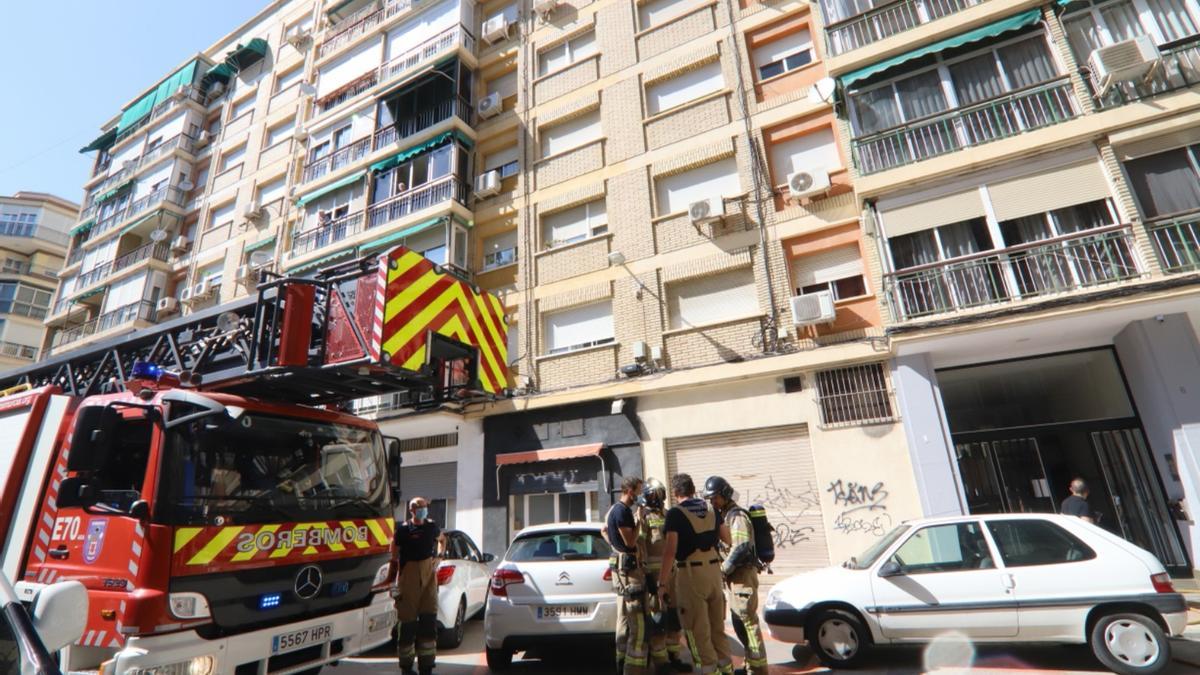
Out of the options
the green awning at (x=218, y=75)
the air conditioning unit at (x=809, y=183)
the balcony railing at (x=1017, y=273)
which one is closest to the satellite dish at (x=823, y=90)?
the air conditioning unit at (x=809, y=183)

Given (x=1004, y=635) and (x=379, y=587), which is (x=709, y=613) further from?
(x=379, y=587)

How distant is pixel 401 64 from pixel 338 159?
3550 millimetres

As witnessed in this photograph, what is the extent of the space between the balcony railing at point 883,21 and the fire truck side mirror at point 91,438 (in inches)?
485

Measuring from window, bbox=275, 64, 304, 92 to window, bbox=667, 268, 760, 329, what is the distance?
63.3 ft

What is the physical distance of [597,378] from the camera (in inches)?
476

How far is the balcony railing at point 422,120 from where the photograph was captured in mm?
15886

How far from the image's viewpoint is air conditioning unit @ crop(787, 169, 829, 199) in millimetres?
10672

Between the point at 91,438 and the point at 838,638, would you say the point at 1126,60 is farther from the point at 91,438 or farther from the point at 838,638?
the point at 91,438

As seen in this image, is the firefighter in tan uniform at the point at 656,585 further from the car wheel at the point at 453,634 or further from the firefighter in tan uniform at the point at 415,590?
the car wheel at the point at 453,634

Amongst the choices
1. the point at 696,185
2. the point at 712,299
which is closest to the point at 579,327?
the point at 712,299

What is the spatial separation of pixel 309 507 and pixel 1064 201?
11.1 meters

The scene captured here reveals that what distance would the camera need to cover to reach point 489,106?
15.8 metres

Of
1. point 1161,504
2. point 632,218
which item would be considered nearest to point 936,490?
point 1161,504

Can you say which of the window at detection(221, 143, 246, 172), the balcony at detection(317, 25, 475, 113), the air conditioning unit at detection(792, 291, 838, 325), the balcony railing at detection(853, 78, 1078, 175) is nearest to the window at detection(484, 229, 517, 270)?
the balcony at detection(317, 25, 475, 113)
